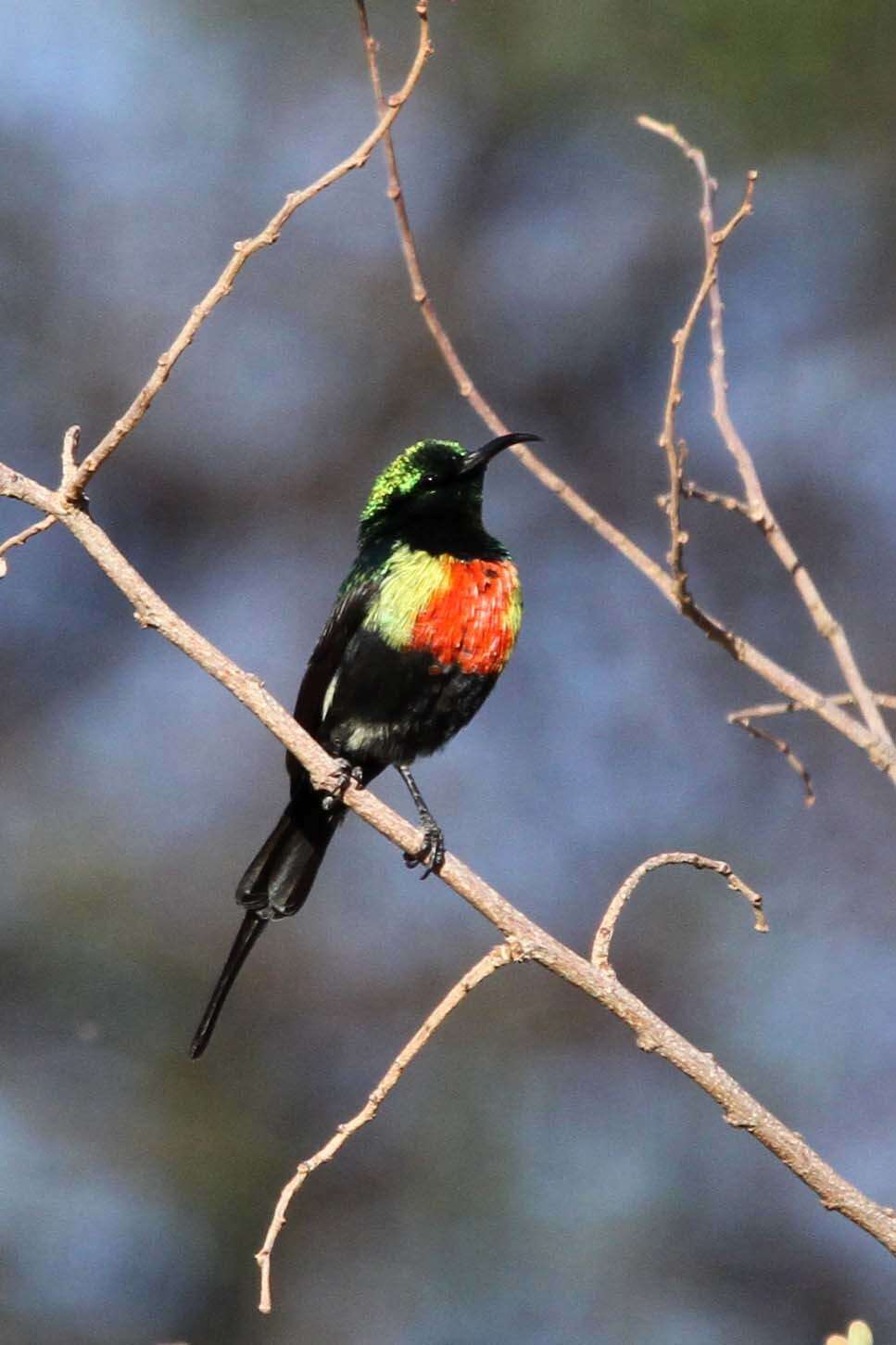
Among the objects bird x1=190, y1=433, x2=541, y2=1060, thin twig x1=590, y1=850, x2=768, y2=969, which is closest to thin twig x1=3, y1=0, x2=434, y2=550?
thin twig x1=590, y1=850, x2=768, y2=969

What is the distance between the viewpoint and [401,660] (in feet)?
12.4

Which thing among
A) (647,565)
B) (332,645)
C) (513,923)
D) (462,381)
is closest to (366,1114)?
(513,923)

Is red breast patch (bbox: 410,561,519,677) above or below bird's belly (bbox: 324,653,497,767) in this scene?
above

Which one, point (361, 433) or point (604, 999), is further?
point (361, 433)

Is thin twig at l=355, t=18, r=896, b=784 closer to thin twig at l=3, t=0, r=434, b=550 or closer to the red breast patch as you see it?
thin twig at l=3, t=0, r=434, b=550

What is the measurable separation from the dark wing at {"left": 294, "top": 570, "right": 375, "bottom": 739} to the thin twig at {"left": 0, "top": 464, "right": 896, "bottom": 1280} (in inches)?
41.0

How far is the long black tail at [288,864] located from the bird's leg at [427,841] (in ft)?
0.63

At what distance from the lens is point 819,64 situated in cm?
886

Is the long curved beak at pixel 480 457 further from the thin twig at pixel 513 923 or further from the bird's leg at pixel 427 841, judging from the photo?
the thin twig at pixel 513 923

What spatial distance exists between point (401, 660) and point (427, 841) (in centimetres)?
42

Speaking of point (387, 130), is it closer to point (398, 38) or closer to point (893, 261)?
point (398, 38)

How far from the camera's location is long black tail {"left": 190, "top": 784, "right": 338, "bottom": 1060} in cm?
384

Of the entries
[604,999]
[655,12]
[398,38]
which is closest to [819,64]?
[655,12]

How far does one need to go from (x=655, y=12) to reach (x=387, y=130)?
696cm
